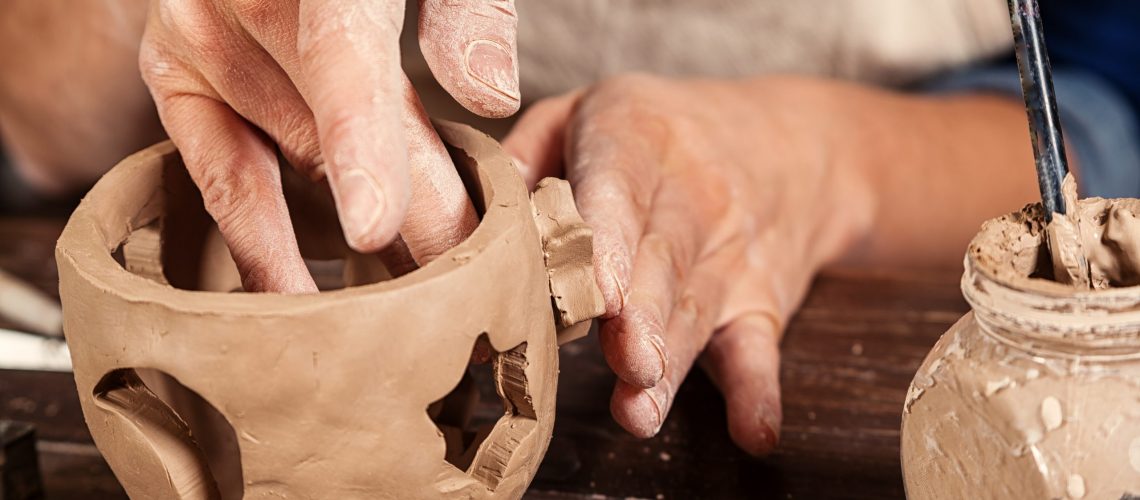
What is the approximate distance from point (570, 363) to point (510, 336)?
1.20ft

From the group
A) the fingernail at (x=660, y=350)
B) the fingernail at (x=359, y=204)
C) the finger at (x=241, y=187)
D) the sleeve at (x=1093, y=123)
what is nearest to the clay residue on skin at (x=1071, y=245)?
the fingernail at (x=660, y=350)

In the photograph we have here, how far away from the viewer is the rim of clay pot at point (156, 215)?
1.69 ft

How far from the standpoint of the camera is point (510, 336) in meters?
0.58

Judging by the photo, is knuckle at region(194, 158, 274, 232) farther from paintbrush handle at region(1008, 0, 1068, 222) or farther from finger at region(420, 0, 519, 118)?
paintbrush handle at region(1008, 0, 1068, 222)

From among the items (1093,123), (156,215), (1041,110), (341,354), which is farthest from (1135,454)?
(1093,123)

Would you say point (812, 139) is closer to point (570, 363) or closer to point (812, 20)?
point (812, 20)

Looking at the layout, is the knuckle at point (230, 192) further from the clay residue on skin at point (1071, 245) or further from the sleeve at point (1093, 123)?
the sleeve at point (1093, 123)

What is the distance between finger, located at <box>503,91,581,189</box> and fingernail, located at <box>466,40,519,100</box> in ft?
1.04

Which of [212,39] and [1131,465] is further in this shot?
[212,39]

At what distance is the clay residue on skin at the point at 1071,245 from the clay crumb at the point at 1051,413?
65 mm

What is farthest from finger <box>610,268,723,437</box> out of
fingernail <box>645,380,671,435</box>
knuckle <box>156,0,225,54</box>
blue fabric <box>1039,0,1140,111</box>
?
blue fabric <box>1039,0,1140,111</box>

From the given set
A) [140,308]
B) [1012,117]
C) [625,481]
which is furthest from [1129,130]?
[140,308]

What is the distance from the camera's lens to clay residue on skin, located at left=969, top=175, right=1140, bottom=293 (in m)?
0.54

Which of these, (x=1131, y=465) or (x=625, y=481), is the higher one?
(x=1131, y=465)
